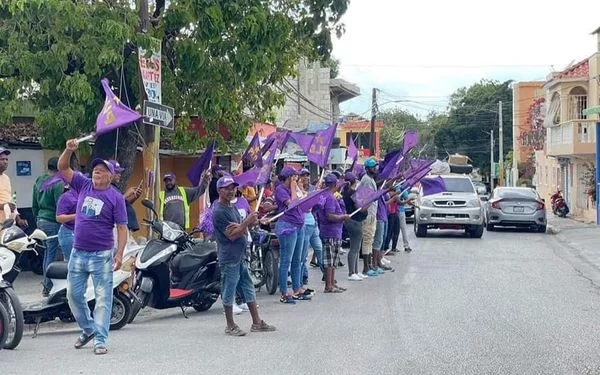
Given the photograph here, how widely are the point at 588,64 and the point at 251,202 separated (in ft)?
84.4

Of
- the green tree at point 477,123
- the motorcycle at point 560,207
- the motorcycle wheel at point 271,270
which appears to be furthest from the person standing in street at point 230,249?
the green tree at point 477,123

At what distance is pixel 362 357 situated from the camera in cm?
787

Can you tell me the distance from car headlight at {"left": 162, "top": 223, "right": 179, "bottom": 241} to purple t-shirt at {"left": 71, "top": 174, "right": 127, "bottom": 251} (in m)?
2.01

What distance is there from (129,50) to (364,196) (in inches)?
171

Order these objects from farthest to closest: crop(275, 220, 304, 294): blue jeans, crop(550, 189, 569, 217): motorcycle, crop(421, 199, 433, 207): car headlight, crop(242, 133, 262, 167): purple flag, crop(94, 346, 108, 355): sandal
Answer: crop(550, 189, 569, 217): motorcycle → crop(421, 199, 433, 207): car headlight → crop(242, 133, 262, 167): purple flag → crop(275, 220, 304, 294): blue jeans → crop(94, 346, 108, 355): sandal

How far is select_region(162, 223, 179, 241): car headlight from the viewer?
10258mm

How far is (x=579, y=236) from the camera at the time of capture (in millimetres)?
24578

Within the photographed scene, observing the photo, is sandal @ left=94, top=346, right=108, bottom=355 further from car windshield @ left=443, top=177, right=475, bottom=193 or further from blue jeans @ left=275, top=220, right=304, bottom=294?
car windshield @ left=443, top=177, right=475, bottom=193

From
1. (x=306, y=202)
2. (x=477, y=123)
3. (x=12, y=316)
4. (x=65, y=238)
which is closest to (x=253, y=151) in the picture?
(x=306, y=202)

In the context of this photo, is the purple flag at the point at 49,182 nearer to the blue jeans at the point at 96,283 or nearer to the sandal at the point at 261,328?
the blue jeans at the point at 96,283

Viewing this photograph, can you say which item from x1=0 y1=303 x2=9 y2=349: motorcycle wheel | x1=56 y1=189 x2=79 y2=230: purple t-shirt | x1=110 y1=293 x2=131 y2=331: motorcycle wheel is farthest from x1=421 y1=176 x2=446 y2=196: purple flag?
x1=0 y1=303 x2=9 y2=349: motorcycle wheel

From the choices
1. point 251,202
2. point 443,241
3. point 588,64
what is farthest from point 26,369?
point 588,64

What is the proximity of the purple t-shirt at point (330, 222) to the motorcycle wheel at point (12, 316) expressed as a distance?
214 inches

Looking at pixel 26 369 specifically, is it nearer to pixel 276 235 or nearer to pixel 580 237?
pixel 276 235
